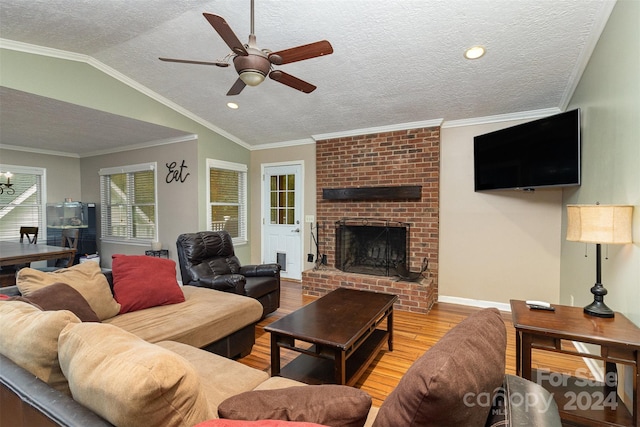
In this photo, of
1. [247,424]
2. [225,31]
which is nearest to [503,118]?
[225,31]

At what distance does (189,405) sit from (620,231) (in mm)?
2117

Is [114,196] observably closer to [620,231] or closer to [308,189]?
[308,189]

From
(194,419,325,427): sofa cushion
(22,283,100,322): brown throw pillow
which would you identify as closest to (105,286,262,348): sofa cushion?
(22,283,100,322): brown throw pillow

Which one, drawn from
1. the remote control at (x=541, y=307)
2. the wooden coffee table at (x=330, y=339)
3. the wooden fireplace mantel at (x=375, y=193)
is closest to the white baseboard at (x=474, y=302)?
the wooden fireplace mantel at (x=375, y=193)

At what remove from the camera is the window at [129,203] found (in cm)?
519

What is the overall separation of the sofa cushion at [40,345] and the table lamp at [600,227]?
2.49 meters

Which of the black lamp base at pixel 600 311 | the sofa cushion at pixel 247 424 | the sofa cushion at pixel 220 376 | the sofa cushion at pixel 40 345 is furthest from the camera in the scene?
the black lamp base at pixel 600 311

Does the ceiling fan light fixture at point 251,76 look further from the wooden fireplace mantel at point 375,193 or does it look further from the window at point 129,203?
the window at point 129,203

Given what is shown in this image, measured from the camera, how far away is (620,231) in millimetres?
1543

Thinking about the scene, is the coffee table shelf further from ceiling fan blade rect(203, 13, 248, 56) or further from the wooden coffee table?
ceiling fan blade rect(203, 13, 248, 56)

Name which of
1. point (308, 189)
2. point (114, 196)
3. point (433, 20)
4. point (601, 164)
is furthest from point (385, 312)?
point (114, 196)

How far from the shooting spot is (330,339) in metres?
1.84

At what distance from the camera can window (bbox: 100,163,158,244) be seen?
17.0 ft

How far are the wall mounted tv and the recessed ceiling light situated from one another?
903mm
